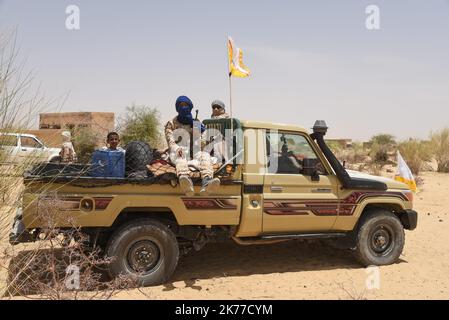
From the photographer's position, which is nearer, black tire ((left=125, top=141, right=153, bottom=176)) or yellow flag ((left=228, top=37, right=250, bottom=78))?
black tire ((left=125, top=141, right=153, bottom=176))

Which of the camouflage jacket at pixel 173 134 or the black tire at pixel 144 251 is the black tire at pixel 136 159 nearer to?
the camouflage jacket at pixel 173 134

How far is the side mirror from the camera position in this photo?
17.5ft

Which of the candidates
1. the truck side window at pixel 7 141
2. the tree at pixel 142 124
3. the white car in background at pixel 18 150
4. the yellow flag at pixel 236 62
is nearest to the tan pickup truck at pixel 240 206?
the white car in background at pixel 18 150

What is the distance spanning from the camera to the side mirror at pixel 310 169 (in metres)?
5.33

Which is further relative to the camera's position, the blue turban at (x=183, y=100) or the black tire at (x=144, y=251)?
the blue turban at (x=183, y=100)

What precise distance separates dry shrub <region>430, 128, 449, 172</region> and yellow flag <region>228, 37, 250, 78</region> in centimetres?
1785

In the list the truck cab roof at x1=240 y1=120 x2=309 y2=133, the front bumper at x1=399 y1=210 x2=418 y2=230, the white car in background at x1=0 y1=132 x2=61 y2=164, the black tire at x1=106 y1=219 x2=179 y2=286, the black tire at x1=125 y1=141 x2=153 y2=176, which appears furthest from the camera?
the front bumper at x1=399 y1=210 x2=418 y2=230

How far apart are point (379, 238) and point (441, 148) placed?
1822cm

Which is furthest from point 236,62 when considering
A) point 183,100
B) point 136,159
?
point 136,159

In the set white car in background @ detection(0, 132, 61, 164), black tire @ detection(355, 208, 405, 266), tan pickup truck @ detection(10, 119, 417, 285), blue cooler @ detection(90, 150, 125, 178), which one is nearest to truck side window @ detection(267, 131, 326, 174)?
tan pickup truck @ detection(10, 119, 417, 285)

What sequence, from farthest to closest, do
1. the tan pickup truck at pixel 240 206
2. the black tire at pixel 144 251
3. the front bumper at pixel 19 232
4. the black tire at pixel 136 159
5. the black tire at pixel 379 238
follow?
A: the black tire at pixel 379 238 → the black tire at pixel 136 159 → the black tire at pixel 144 251 → the tan pickup truck at pixel 240 206 → the front bumper at pixel 19 232

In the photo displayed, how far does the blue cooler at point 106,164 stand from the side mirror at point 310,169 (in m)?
2.40

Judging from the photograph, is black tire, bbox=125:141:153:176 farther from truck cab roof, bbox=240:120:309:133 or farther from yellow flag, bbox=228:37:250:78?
yellow flag, bbox=228:37:250:78
